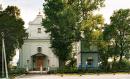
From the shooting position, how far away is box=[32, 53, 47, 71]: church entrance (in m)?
83.4

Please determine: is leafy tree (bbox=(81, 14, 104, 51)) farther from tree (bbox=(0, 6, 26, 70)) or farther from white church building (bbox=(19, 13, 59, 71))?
white church building (bbox=(19, 13, 59, 71))

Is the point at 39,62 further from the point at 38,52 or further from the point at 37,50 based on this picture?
the point at 37,50

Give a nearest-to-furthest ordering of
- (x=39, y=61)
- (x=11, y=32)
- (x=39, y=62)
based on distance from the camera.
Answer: (x=11, y=32)
(x=39, y=62)
(x=39, y=61)

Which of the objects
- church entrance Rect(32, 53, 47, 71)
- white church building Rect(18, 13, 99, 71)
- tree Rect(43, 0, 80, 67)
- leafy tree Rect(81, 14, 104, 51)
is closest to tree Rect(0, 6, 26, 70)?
tree Rect(43, 0, 80, 67)

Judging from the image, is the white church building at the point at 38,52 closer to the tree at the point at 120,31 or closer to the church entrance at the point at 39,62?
the church entrance at the point at 39,62

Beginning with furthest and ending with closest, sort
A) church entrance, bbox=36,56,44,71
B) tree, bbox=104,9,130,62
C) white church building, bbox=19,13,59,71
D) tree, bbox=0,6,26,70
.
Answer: white church building, bbox=19,13,59,71 → church entrance, bbox=36,56,44,71 → tree, bbox=104,9,130,62 → tree, bbox=0,6,26,70

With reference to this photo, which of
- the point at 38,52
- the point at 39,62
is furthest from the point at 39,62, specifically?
the point at 38,52

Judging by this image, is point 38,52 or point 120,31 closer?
point 120,31

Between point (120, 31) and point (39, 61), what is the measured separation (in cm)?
1798

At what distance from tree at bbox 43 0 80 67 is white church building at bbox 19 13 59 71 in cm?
1322

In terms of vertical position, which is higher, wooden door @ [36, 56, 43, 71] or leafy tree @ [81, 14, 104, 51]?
leafy tree @ [81, 14, 104, 51]

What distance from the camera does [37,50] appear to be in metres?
84.4

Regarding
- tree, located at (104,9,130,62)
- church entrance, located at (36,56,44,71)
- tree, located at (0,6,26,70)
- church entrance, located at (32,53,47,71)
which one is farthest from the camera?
church entrance, located at (32,53,47,71)

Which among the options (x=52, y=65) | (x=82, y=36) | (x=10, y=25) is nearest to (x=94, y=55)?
(x=52, y=65)
